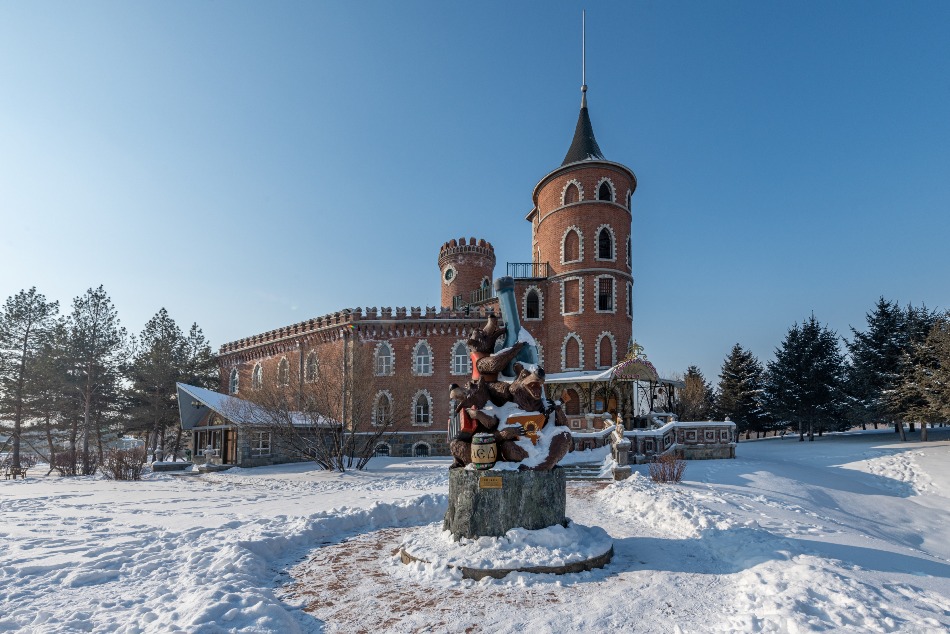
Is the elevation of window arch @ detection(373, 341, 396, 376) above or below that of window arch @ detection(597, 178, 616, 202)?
below

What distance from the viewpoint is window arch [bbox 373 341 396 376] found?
29.0m

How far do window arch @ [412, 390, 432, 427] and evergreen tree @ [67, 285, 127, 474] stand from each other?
19.6 metres

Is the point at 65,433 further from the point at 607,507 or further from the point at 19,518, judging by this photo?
the point at 607,507

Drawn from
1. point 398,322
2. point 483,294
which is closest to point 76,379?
point 398,322

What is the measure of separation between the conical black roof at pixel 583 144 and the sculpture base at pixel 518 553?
83.3 ft

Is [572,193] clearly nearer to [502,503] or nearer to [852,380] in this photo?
[852,380]

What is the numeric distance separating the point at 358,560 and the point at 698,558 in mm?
4977

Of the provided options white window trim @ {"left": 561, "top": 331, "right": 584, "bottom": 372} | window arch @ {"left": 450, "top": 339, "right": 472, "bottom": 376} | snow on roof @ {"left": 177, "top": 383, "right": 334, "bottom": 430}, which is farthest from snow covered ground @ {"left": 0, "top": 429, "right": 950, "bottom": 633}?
window arch @ {"left": 450, "top": 339, "right": 472, "bottom": 376}

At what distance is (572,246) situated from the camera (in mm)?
27797

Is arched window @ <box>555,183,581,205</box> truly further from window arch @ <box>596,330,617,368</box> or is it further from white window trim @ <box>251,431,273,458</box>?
white window trim @ <box>251,431,273,458</box>

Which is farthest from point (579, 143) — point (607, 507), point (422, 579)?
point (422, 579)

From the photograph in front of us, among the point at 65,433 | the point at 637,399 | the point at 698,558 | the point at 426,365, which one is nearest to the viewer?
the point at 698,558

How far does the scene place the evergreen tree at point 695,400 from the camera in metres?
36.9

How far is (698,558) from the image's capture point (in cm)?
663
